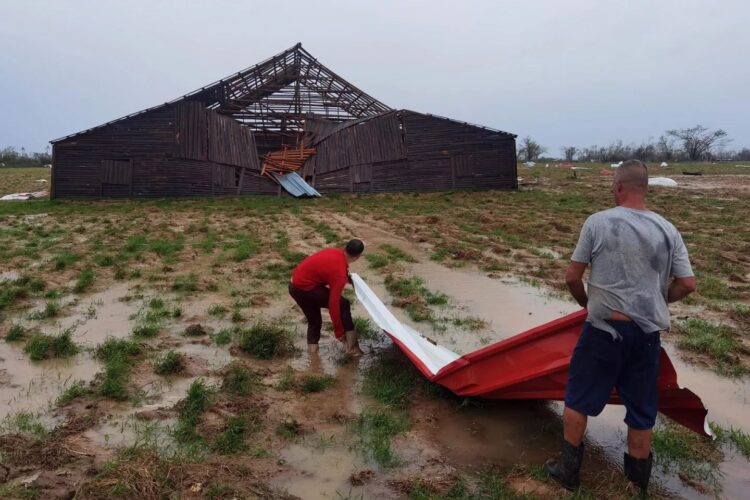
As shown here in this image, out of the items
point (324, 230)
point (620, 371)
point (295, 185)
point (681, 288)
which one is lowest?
point (620, 371)

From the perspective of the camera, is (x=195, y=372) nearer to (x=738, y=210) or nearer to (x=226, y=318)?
(x=226, y=318)

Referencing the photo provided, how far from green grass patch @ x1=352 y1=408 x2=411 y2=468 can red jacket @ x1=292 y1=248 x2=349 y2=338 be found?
1.29m

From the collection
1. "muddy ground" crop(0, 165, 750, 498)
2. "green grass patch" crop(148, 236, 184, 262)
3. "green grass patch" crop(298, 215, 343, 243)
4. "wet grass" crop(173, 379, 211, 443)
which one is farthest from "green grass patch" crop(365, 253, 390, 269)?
"wet grass" crop(173, 379, 211, 443)

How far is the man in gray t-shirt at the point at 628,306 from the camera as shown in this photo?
311cm

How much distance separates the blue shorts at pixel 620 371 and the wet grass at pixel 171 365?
3.75 m

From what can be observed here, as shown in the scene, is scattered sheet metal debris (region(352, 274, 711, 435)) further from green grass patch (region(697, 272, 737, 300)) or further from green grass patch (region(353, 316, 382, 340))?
green grass patch (region(697, 272, 737, 300))

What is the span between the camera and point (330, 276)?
5.66 metres

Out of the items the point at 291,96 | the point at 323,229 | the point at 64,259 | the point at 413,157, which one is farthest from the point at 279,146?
the point at 64,259

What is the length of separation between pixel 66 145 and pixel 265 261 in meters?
17.4

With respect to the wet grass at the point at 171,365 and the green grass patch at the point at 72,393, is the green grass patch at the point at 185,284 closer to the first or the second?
the wet grass at the point at 171,365

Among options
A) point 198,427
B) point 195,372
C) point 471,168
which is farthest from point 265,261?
point 471,168

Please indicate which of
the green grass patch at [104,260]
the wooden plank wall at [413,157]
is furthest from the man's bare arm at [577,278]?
the wooden plank wall at [413,157]

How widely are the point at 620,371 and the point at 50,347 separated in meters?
5.58

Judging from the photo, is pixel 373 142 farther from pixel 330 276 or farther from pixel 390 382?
pixel 390 382
